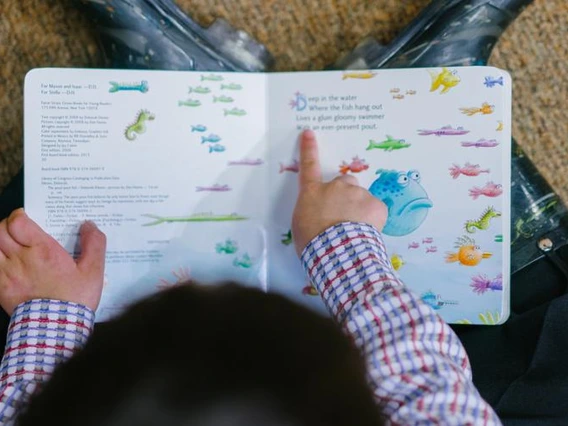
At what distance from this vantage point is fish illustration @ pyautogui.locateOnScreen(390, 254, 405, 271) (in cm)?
61

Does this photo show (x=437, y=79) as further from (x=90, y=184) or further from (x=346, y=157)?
(x=90, y=184)

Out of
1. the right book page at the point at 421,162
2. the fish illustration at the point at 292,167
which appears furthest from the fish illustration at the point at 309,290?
the fish illustration at the point at 292,167

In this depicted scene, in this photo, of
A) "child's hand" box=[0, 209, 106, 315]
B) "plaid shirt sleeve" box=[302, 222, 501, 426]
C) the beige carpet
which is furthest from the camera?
the beige carpet

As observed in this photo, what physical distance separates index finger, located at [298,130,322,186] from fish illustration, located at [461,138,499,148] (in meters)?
0.13

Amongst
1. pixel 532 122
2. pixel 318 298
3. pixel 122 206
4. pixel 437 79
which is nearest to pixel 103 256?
pixel 122 206

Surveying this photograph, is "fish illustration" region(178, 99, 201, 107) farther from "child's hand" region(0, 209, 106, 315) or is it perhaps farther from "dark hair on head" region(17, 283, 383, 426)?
"dark hair on head" region(17, 283, 383, 426)

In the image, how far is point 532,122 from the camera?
2.29 ft

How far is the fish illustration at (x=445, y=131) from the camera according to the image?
60 centimetres

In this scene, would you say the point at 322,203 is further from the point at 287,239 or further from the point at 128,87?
the point at 128,87

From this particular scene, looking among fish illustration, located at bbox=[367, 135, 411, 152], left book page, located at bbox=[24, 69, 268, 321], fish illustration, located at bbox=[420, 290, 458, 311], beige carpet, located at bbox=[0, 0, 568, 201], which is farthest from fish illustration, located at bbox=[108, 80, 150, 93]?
fish illustration, located at bbox=[420, 290, 458, 311]

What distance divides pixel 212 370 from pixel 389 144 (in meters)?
0.33

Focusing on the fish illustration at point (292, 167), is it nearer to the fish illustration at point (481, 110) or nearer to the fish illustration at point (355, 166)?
the fish illustration at point (355, 166)

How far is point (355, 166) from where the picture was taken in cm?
60

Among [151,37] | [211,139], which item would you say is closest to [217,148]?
[211,139]
